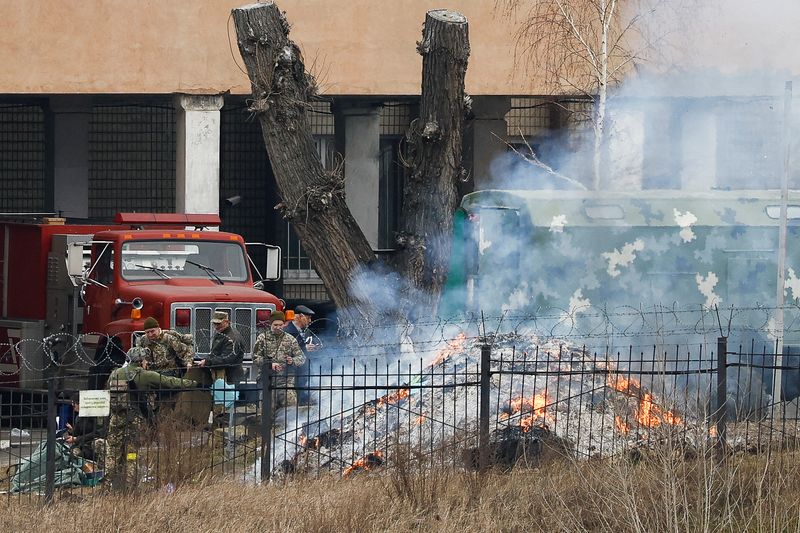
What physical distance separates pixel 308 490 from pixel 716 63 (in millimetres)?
11638

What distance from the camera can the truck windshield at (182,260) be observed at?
16422 mm

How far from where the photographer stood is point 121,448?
11031 mm

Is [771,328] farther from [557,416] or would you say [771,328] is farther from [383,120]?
[383,120]

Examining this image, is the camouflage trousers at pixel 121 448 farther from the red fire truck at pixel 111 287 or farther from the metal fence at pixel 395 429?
the red fire truck at pixel 111 287

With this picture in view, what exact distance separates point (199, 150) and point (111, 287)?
468 cm

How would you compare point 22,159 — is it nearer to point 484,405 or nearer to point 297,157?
point 297,157

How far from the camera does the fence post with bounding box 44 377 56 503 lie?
1023 cm

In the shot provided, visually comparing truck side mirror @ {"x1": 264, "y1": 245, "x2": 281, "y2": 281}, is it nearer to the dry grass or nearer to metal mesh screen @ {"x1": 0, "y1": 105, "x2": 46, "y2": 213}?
the dry grass

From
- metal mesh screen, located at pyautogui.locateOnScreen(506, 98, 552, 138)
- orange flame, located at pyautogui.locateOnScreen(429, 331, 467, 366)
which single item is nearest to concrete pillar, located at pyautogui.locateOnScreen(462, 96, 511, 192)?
metal mesh screen, located at pyautogui.locateOnScreen(506, 98, 552, 138)

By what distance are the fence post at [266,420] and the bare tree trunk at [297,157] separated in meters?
5.53

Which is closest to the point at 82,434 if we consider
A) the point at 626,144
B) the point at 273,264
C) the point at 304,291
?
the point at 273,264

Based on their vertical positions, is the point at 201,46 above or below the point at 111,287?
above

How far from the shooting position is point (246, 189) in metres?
26.4

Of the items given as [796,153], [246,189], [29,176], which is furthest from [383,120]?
[796,153]
